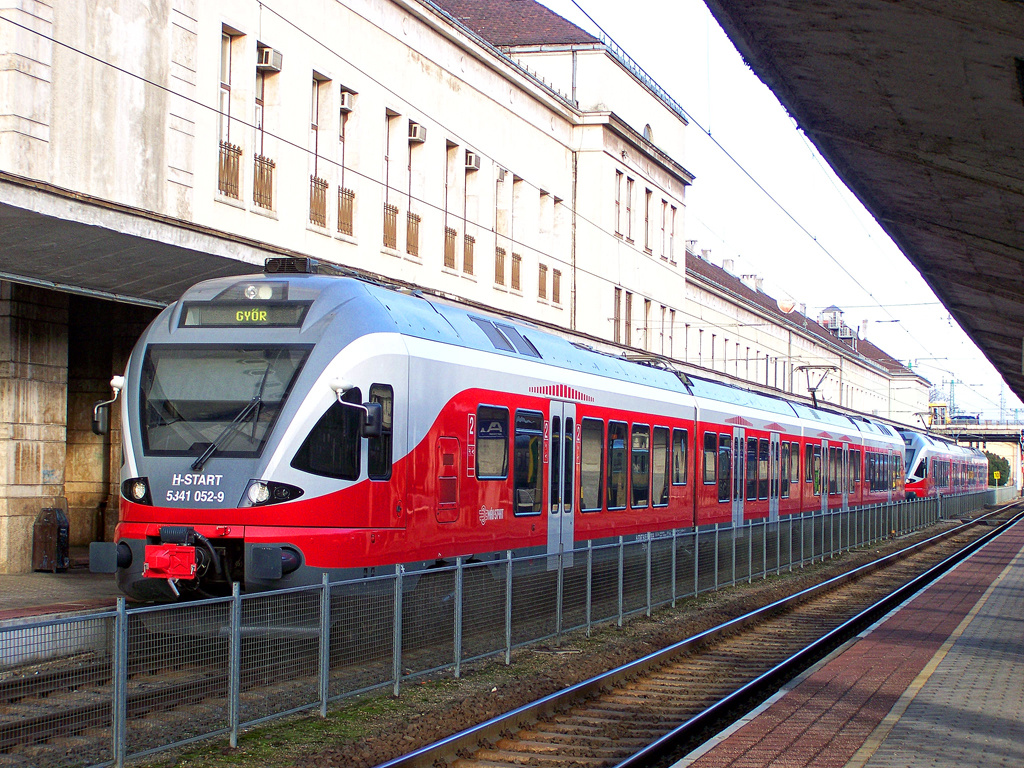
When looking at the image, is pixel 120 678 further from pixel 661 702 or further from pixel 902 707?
pixel 902 707

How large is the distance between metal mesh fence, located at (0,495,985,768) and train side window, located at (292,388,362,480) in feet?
4.19

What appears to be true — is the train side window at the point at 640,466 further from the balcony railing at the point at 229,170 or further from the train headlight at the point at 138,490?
the train headlight at the point at 138,490

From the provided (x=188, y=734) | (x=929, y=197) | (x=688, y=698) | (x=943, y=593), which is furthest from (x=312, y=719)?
(x=943, y=593)

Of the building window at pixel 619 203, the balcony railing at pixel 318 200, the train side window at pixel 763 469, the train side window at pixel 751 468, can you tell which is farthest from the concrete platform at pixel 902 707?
the building window at pixel 619 203

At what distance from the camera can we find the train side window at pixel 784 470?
89.0 feet

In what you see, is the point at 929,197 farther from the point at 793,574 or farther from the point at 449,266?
the point at 449,266

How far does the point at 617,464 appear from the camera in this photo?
17328 mm

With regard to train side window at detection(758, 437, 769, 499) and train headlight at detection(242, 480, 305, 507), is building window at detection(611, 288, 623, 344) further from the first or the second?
train headlight at detection(242, 480, 305, 507)

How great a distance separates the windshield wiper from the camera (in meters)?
10.6

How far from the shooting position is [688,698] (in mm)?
11039

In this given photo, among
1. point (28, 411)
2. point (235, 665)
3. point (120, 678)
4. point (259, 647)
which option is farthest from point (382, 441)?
point (28, 411)

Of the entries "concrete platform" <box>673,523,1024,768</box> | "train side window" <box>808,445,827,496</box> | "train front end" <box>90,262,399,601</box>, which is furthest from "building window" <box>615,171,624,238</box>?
"train front end" <box>90,262,399,601</box>

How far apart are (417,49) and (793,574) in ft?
42.1

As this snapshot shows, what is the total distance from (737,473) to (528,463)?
1031 centimetres
